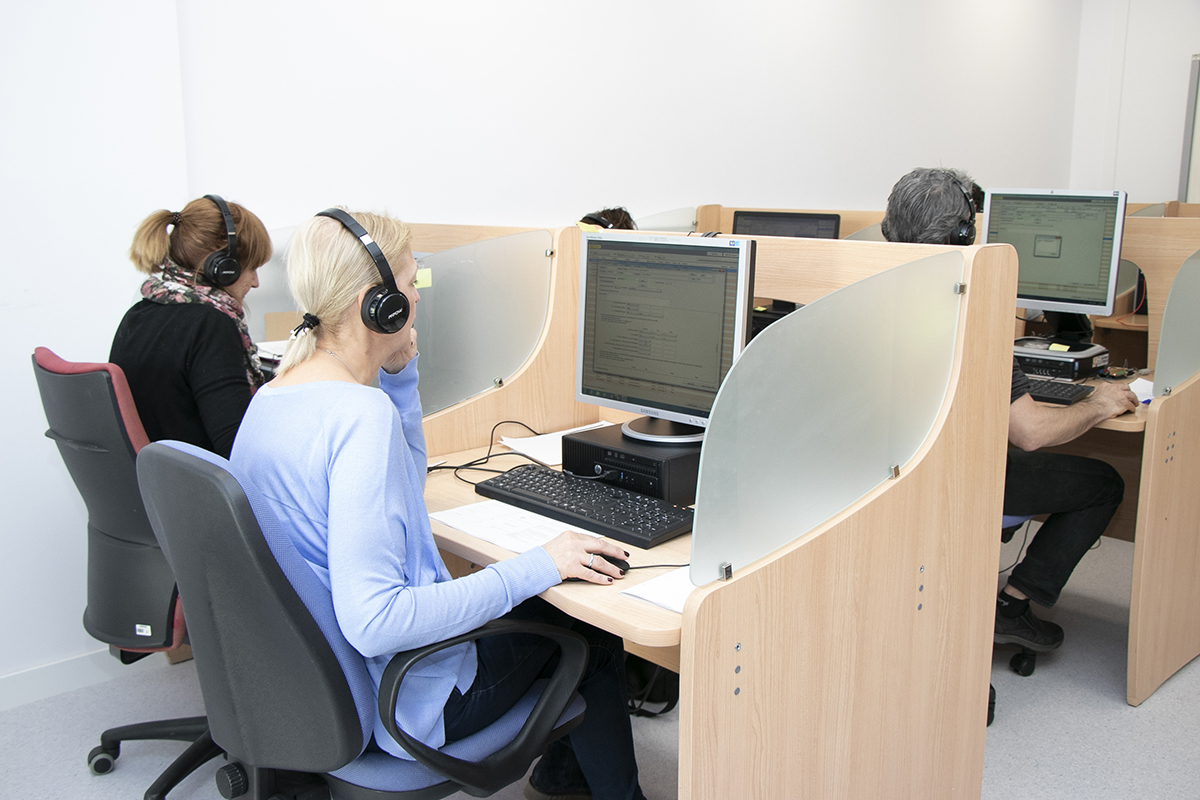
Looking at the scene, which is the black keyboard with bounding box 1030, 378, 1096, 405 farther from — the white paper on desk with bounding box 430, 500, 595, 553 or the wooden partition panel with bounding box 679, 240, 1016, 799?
the white paper on desk with bounding box 430, 500, 595, 553

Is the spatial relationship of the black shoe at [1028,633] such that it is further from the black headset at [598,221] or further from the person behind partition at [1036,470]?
the black headset at [598,221]

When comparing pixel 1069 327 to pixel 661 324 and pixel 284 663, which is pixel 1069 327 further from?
pixel 284 663

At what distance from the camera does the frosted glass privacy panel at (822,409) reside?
110 cm

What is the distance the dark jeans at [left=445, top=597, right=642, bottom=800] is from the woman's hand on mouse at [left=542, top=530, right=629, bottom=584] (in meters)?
0.16

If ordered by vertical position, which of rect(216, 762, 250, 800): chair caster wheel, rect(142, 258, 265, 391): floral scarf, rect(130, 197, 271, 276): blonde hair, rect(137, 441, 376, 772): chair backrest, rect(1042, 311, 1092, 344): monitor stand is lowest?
rect(216, 762, 250, 800): chair caster wheel

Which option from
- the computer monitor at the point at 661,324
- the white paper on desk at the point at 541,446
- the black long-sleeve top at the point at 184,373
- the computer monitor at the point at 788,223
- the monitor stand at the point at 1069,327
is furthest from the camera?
the computer monitor at the point at 788,223

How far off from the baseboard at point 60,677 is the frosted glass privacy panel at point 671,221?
2.32 m

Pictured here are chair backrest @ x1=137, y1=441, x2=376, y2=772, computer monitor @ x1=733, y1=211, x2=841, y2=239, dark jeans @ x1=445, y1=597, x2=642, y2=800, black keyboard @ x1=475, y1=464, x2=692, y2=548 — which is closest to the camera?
chair backrest @ x1=137, y1=441, x2=376, y2=772

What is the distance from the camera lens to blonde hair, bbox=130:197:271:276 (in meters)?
2.01

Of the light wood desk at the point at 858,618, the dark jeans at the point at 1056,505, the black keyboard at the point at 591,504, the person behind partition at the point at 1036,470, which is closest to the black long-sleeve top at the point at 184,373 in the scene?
the light wood desk at the point at 858,618

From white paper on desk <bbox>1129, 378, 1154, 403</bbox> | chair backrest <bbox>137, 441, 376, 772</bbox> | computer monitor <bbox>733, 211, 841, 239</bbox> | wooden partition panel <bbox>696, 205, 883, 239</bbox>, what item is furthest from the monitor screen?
chair backrest <bbox>137, 441, 376, 772</bbox>

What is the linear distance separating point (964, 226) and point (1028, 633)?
111 centimetres

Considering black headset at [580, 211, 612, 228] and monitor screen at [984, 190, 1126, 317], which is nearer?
black headset at [580, 211, 612, 228]

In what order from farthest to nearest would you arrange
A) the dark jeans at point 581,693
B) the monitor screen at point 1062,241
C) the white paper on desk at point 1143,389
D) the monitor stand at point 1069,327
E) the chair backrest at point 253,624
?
1. the monitor stand at point 1069,327
2. the monitor screen at point 1062,241
3. the white paper on desk at point 1143,389
4. the dark jeans at point 581,693
5. the chair backrest at point 253,624
